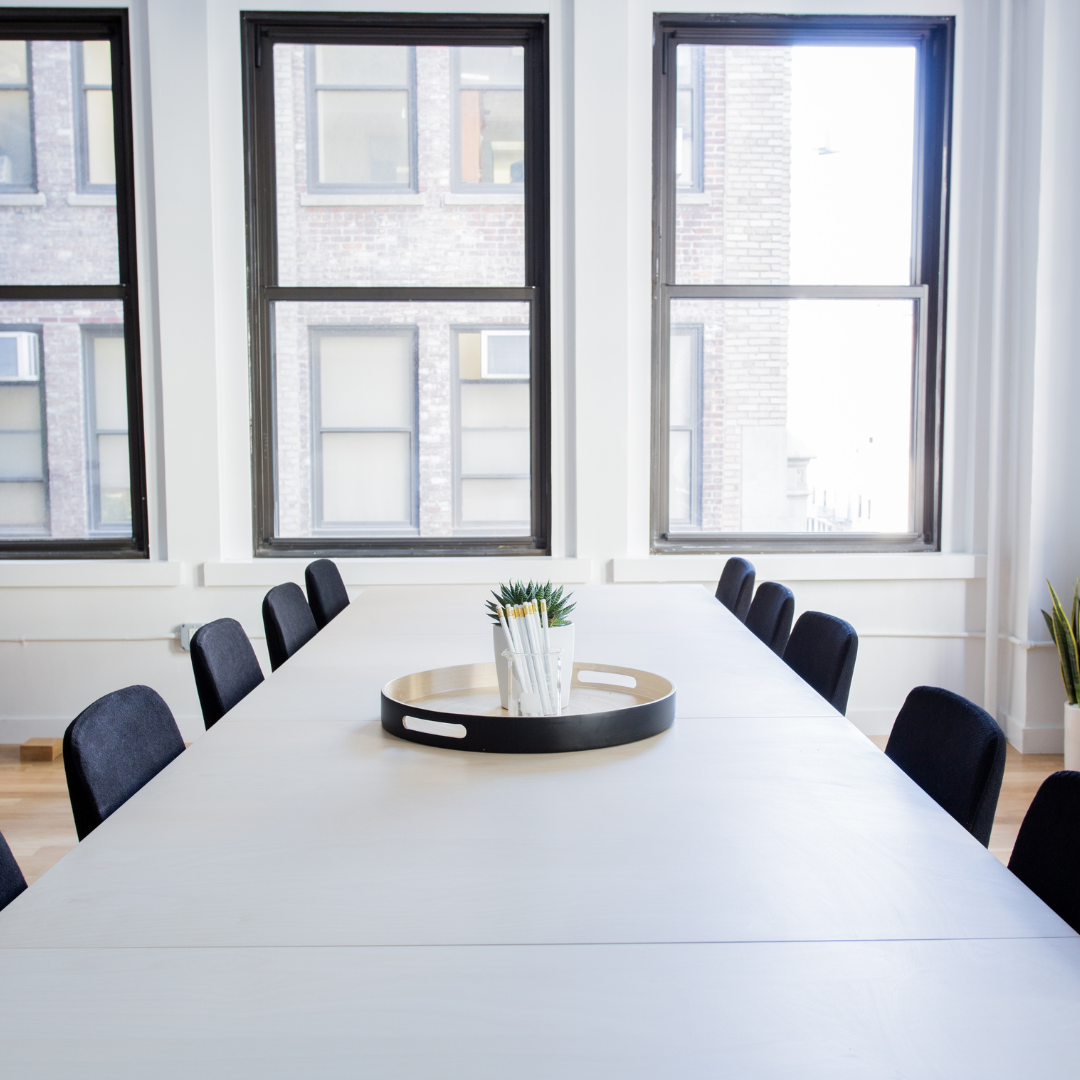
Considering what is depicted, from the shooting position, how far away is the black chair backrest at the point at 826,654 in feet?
6.72

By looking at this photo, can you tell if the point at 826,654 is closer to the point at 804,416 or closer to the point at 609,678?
the point at 609,678

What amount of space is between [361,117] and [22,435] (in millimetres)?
2090

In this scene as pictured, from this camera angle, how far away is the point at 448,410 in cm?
414

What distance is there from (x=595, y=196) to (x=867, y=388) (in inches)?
59.5

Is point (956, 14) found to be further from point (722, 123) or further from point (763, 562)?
point (763, 562)

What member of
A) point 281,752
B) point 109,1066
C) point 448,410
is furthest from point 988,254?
point 109,1066

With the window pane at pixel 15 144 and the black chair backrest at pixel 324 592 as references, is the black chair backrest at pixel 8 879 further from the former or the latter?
the window pane at pixel 15 144

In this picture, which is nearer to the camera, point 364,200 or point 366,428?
point 364,200

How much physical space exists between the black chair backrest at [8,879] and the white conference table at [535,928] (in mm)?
88

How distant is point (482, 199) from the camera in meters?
4.04

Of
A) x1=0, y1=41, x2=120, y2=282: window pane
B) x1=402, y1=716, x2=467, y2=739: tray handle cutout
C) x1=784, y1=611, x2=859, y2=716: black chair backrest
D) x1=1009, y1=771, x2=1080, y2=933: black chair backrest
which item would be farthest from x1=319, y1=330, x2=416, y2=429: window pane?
x1=1009, y1=771, x2=1080, y2=933: black chair backrest

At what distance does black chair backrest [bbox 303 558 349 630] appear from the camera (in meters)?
3.04

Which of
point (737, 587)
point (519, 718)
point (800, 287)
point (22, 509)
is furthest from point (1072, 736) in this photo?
point (22, 509)

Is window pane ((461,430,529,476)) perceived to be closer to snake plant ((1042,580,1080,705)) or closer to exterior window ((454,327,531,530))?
exterior window ((454,327,531,530))
